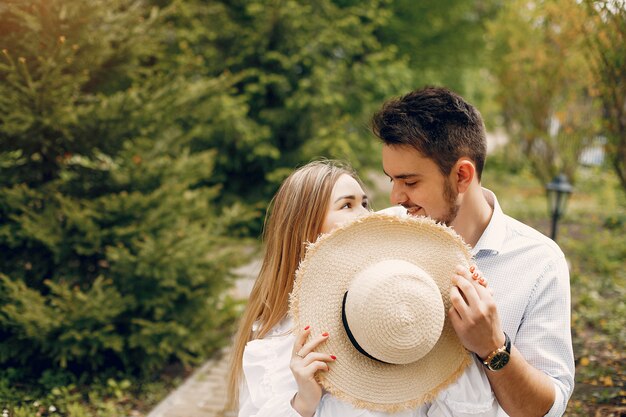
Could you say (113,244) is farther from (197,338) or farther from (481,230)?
(481,230)

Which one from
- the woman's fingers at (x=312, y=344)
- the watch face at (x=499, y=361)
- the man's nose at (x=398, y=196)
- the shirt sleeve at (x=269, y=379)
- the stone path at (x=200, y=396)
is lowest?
the stone path at (x=200, y=396)

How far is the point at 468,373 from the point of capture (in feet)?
6.79

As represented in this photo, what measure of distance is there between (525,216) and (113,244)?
9.75m

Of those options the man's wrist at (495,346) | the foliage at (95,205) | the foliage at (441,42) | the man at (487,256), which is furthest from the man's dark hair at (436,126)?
the foliage at (441,42)

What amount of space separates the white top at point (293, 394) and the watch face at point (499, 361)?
12 centimetres

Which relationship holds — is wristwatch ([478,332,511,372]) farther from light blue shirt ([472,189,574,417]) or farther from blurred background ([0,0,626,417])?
blurred background ([0,0,626,417])

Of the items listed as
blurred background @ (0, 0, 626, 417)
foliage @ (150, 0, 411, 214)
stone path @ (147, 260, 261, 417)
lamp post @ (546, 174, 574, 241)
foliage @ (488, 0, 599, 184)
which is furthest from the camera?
foliage @ (488, 0, 599, 184)

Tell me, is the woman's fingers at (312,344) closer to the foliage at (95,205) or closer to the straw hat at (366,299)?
the straw hat at (366,299)

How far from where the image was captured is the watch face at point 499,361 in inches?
75.9

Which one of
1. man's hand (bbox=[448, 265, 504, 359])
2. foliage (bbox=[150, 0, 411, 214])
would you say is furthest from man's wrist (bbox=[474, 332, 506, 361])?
foliage (bbox=[150, 0, 411, 214])

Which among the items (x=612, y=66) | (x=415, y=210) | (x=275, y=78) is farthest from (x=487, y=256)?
(x=275, y=78)

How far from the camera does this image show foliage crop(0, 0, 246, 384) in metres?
4.34

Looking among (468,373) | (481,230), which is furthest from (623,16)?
(468,373)

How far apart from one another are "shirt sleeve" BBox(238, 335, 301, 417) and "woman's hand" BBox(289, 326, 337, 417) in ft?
0.18
